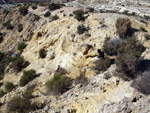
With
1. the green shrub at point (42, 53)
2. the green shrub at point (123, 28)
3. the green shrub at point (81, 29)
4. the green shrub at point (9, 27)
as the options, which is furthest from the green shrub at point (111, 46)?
the green shrub at point (9, 27)

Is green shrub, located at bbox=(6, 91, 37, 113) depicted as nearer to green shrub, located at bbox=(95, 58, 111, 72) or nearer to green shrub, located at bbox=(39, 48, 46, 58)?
green shrub, located at bbox=(95, 58, 111, 72)

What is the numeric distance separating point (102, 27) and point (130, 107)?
322 inches

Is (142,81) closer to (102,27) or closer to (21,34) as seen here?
(102,27)

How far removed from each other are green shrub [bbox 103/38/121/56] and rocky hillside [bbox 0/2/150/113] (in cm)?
29

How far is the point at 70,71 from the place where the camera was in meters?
8.64

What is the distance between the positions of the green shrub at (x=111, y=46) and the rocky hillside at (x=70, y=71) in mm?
294

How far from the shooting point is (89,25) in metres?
11.3

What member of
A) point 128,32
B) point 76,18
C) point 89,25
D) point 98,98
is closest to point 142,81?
point 98,98

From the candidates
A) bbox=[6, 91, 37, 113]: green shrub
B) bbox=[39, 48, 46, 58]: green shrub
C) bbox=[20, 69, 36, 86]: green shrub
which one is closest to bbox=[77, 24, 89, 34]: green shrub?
bbox=[39, 48, 46, 58]: green shrub

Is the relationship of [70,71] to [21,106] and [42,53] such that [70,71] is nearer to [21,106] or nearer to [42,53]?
→ [21,106]

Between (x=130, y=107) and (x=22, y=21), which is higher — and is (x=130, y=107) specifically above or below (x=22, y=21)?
above

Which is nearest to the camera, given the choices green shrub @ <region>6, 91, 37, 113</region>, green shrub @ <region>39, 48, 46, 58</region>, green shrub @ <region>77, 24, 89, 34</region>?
green shrub @ <region>6, 91, 37, 113</region>

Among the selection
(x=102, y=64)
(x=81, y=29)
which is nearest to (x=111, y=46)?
(x=102, y=64)

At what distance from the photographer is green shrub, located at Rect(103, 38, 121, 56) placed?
8078 mm
